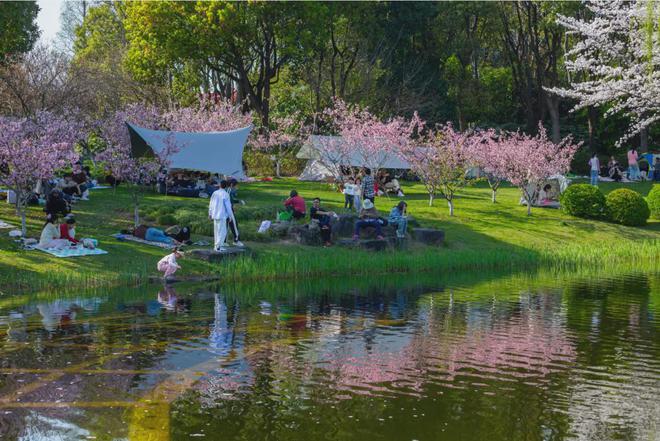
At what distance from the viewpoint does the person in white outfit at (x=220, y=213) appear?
2516cm

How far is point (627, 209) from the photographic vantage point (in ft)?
120

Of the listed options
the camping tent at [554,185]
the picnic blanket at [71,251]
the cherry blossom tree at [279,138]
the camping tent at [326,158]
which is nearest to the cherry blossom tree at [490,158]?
the camping tent at [554,185]

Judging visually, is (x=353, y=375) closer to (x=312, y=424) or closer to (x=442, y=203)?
(x=312, y=424)

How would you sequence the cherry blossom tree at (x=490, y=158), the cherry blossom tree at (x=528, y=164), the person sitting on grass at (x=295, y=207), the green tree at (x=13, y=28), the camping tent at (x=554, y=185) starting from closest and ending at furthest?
1. the person sitting on grass at (x=295, y=207)
2. the cherry blossom tree at (x=528, y=164)
3. the cherry blossom tree at (x=490, y=158)
4. the camping tent at (x=554, y=185)
5. the green tree at (x=13, y=28)

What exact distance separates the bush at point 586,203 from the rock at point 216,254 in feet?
55.2

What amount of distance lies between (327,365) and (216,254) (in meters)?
11.5

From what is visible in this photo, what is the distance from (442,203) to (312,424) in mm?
29765

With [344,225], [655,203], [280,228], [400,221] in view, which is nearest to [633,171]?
Answer: [655,203]

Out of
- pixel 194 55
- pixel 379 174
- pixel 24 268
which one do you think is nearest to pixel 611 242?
pixel 379 174

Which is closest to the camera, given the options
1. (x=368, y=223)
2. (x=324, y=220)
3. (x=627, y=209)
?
(x=324, y=220)

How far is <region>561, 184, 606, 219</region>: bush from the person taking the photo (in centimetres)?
3703

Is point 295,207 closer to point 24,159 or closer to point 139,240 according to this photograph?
point 139,240

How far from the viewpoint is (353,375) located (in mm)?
13516

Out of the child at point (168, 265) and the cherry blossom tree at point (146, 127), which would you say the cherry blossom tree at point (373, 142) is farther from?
the child at point (168, 265)
